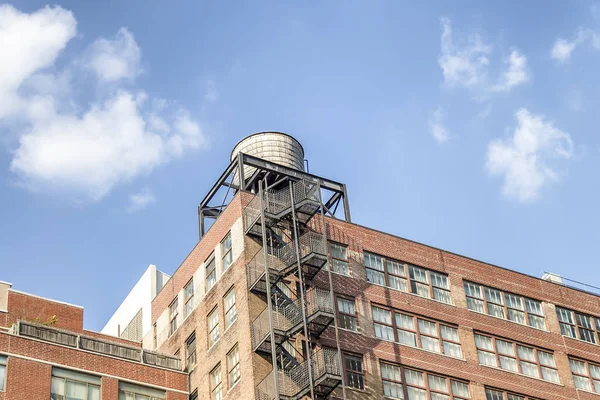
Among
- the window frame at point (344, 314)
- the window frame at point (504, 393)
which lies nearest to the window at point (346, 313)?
A: the window frame at point (344, 314)

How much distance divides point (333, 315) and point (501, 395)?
13340 mm

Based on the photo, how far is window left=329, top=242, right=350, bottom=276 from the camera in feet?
207

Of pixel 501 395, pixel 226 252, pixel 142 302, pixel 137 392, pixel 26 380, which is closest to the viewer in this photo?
pixel 26 380

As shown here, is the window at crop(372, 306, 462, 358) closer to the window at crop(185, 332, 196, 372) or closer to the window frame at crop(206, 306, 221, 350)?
the window frame at crop(206, 306, 221, 350)

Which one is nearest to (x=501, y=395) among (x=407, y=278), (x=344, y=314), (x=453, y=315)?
(x=453, y=315)

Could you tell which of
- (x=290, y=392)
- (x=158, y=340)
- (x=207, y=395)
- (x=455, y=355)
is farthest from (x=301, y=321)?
(x=158, y=340)

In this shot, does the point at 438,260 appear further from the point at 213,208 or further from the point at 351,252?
the point at 213,208

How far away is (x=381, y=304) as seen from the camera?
63.2m

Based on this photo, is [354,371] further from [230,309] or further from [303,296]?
[230,309]

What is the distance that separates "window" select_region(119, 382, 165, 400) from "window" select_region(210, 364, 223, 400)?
9.21 feet

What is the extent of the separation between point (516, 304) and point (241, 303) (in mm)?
19494

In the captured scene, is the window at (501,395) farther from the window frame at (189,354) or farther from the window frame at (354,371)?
the window frame at (189,354)

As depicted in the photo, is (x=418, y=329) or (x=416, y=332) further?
(x=418, y=329)

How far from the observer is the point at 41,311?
2485 inches
